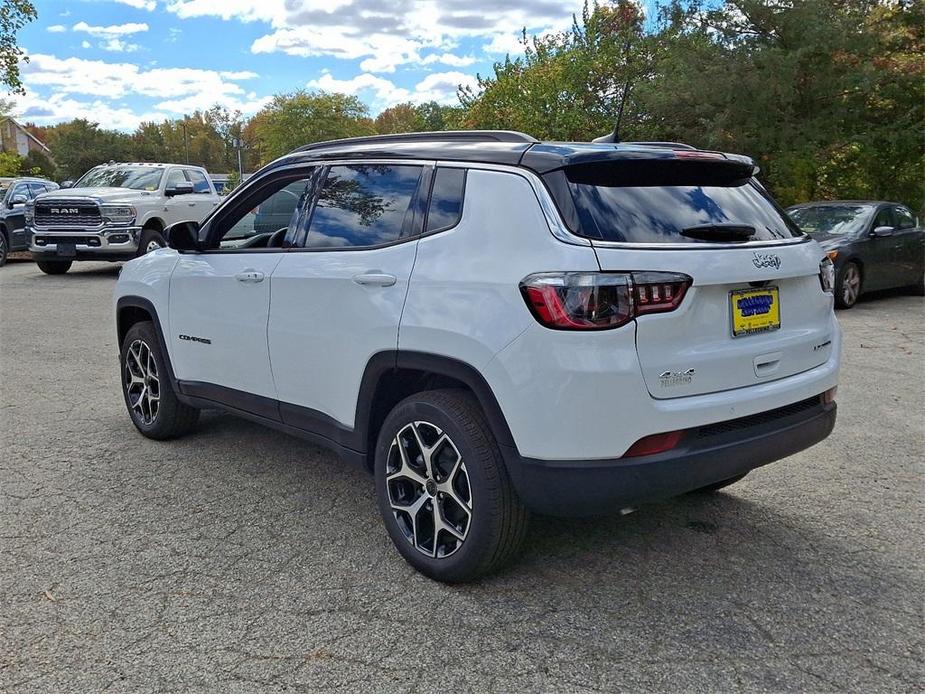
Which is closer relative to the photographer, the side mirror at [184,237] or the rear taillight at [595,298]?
the rear taillight at [595,298]

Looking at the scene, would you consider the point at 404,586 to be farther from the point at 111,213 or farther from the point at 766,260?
the point at 111,213

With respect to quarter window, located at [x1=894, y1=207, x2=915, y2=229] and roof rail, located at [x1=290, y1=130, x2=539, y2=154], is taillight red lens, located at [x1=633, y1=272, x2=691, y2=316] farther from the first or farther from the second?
quarter window, located at [x1=894, y1=207, x2=915, y2=229]

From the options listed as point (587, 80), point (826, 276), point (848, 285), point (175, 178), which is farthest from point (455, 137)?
point (587, 80)

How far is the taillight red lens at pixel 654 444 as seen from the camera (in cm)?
301

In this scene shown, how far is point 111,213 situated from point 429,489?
1346cm

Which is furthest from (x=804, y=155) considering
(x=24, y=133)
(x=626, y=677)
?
(x=24, y=133)

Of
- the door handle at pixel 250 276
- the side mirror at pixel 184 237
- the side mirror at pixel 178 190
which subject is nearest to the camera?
the door handle at pixel 250 276

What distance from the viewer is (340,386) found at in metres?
3.83

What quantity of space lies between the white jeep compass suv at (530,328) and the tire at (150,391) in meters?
1.26

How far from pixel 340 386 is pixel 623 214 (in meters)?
1.48

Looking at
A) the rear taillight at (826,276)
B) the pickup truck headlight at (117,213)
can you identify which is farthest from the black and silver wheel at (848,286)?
the pickup truck headlight at (117,213)

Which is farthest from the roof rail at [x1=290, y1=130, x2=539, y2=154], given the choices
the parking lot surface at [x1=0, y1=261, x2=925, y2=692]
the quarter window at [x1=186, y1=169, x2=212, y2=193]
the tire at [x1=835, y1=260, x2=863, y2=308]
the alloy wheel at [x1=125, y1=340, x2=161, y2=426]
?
the quarter window at [x1=186, y1=169, x2=212, y2=193]

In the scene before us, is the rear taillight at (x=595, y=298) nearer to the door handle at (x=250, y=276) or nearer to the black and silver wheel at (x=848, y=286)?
the door handle at (x=250, y=276)

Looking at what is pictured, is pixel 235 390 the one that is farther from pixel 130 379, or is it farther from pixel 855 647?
pixel 855 647
